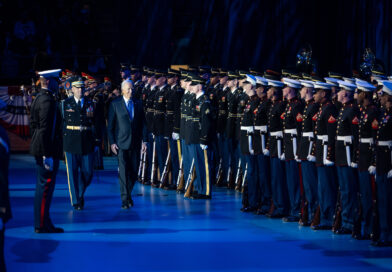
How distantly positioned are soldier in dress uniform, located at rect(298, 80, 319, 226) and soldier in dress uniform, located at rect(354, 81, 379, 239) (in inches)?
40.4

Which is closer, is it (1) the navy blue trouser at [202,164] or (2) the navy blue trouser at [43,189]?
(2) the navy blue trouser at [43,189]

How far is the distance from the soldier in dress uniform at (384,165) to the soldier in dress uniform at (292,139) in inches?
74.8

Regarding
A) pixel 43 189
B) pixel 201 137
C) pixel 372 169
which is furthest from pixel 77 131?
pixel 372 169

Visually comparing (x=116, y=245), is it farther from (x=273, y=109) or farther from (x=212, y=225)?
(x=273, y=109)

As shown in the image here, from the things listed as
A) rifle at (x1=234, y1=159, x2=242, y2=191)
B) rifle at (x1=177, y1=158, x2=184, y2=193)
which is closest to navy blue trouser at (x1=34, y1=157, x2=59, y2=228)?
rifle at (x1=177, y1=158, x2=184, y2=193)

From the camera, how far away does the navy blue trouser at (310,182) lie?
1251 cm

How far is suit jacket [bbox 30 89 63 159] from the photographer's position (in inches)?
454

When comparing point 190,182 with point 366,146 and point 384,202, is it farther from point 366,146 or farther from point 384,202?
point 384,202

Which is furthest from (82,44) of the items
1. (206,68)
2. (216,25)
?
(206,68)

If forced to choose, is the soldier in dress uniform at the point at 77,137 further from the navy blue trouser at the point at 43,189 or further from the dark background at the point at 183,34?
the dark background at the point at 183,34

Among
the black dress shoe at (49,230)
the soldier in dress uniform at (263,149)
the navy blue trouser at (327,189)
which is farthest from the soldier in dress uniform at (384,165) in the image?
the black dress shoe at (49,230)

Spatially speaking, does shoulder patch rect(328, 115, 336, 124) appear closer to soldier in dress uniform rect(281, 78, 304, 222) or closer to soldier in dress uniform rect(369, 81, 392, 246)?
soldier in dress uniform rect(281, 78, 304, 222)

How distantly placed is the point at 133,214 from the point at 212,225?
168 centimetres

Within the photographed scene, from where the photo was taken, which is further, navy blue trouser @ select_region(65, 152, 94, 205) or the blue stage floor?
navy blue trouser @ select_region(65, 152, 94, 205)
